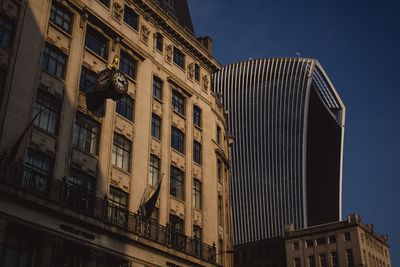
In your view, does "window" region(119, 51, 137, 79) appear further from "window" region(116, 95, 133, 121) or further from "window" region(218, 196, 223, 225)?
"window" region(218, 196, 223, 225)

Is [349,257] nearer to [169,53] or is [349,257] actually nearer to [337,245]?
[337,245]

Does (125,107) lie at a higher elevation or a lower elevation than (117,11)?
lower

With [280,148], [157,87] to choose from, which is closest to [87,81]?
[157,87]

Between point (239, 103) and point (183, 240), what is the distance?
15292cm

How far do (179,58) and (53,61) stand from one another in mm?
16853

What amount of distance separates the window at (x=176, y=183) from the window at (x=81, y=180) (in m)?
9.03

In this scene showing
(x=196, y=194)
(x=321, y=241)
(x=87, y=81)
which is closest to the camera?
(x=87, y=81)

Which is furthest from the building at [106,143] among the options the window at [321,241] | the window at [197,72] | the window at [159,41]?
the window at [321,241]

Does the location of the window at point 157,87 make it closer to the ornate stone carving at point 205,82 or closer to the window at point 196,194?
the ornate stone carving at point 205,82

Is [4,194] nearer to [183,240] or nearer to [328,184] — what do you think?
[183,240]

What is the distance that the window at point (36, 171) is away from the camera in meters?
30.7

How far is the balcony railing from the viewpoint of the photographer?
2967 cm

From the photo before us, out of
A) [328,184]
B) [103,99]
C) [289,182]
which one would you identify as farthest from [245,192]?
[103,99]

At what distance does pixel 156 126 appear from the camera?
44375 mm
